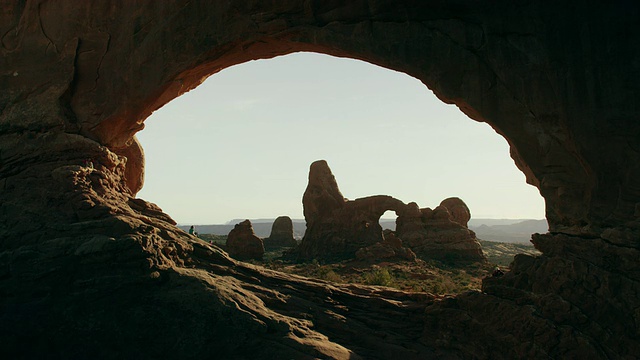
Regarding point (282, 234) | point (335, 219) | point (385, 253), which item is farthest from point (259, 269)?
point (282, 234)

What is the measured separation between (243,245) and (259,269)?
23966 mm

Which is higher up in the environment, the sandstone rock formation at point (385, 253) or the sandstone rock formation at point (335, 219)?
the sandstone rock formation at point (335, 219)

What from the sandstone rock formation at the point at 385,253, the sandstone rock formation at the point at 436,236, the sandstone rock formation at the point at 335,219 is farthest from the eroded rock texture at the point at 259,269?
the sandstone rock formation at the point at 335,219

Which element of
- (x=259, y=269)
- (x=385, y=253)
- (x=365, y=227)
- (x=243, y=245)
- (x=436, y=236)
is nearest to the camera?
(x=259, y=269)

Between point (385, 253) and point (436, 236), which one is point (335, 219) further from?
point (436, 236)

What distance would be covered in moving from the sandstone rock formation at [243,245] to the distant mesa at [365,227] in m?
5.22

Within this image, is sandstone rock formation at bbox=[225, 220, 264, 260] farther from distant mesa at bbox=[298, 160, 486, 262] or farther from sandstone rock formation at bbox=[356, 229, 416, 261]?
sandstone rock formation at bbox=[356, 229, 416, 261]

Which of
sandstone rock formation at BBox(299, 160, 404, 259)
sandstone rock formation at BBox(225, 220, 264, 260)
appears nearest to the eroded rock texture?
sandstone rock formation at BBox(225, 220, 264, 260)

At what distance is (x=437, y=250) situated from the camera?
37.7 m

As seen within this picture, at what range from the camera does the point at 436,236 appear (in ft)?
127

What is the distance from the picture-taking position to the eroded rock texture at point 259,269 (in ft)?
32.7

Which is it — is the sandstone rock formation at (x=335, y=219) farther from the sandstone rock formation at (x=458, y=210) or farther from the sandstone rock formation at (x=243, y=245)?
the sandstone rock formation at (x=458, y=210)

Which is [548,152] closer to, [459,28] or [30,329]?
[459,28]

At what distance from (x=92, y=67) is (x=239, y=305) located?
8.52 metres
